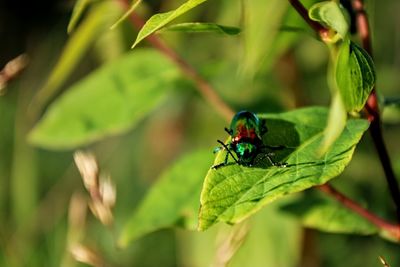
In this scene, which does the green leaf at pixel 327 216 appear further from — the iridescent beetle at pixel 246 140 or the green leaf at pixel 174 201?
the iridescent beetle at pixel 246 140

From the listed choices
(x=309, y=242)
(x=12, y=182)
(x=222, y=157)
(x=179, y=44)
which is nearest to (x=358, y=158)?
(x=309, y=242)

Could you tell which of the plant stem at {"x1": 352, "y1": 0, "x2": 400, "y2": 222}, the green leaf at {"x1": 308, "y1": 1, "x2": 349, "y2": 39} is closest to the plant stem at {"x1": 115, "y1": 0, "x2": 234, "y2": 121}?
the plant stem at {"x1": 352, "y1": 0, "x2": 400, "y2": 222}

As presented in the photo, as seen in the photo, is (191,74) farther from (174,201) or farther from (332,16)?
(332,16)

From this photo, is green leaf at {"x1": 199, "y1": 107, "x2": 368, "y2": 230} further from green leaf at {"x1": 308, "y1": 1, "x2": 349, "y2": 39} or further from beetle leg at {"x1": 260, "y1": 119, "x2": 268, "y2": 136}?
green leaf at {"x1": 308, "y1": 1, "x2": 349, "y2": 39}

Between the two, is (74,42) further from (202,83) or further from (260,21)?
(260,21)

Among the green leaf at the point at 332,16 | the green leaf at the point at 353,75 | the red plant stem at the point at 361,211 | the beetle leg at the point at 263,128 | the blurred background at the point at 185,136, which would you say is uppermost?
the green leaf at the point at 332,16

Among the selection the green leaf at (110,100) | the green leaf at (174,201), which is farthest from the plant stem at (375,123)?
the green leaf at (110,100)
